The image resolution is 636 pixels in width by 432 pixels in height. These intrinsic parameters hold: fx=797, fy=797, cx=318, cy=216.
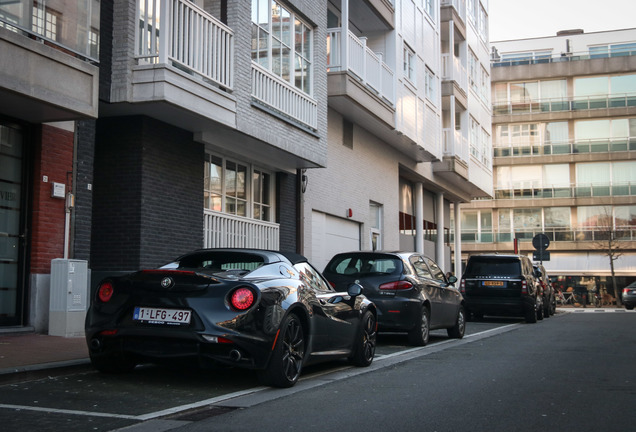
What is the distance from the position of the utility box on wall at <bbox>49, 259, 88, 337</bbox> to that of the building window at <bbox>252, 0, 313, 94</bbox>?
19.9 ft

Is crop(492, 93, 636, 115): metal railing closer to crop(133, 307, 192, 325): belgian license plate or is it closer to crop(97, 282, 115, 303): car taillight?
crop(97, 282, 115, 303): car taillight

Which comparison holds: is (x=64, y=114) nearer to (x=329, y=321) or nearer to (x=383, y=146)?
(x=329, y=321)

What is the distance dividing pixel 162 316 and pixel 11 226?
16.8 feet

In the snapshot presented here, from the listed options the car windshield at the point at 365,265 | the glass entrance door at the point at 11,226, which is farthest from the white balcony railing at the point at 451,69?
the glass entrance door at the point at 11,226

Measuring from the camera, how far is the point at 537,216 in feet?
184

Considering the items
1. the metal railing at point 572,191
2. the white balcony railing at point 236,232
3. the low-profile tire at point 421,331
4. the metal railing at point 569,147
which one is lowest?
the low-profile tire at point 421,331

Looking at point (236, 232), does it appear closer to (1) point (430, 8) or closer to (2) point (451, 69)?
(1) point (430, 8)

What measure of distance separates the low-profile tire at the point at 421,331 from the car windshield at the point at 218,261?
15.8 feet

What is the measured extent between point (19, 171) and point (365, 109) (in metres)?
10.7

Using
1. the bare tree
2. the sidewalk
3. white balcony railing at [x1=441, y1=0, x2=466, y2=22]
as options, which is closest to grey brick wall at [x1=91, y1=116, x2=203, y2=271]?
the sidewalk

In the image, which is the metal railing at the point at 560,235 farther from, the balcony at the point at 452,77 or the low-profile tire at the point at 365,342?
the low-profile tire at the point at 365,342

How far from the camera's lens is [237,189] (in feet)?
54.2

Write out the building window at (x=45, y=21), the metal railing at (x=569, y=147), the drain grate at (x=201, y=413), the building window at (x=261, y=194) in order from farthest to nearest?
the metal railing at (x=569, y=147) < the building window at (x=261, y=194) < the building window at (x=45, y=21) < the drain grate at (x=201, y=413)

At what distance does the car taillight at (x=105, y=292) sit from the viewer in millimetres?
7375
